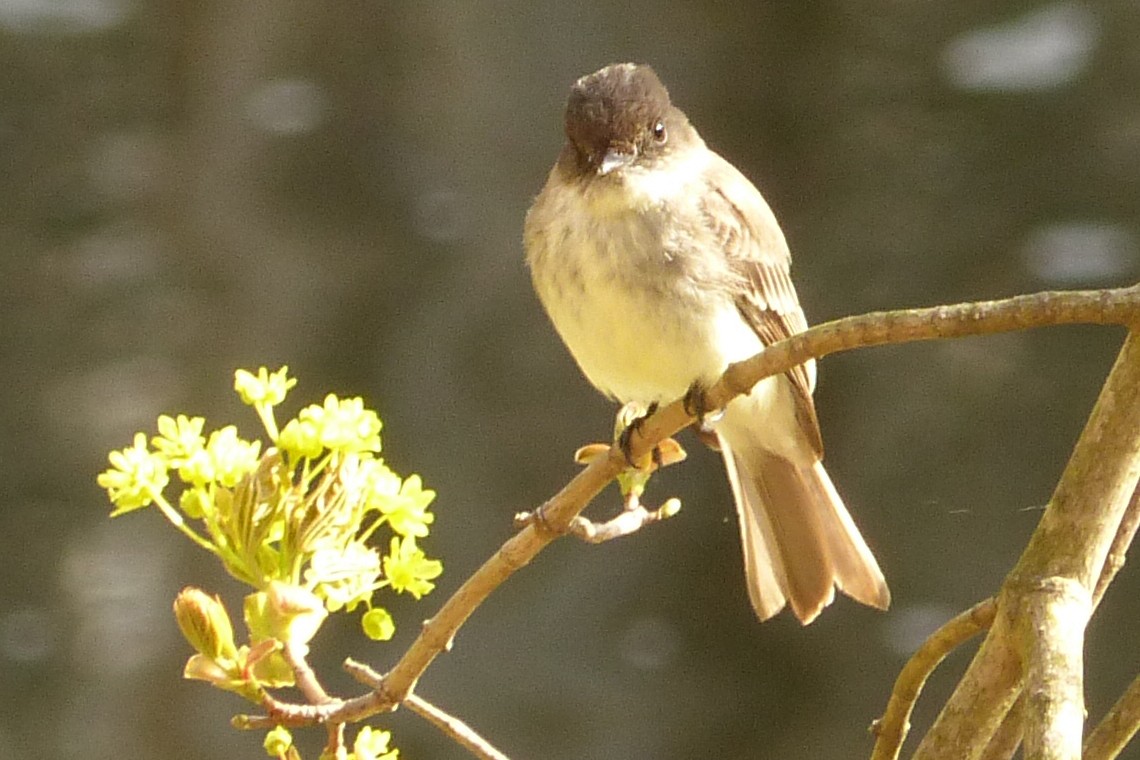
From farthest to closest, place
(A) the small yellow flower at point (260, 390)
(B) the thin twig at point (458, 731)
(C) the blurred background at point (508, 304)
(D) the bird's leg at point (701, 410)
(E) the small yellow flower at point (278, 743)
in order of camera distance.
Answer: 1. (C) the blurred background at point (508, 304)
2. (D) the bird's leg at point (701, 410)
3. (B) the thin twig at point (458, 731)
4. (A) the small yellow flower at point (260, 390)
5. (E) the small yellow flower at point (278, 743)

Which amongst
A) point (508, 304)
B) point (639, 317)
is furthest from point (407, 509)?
point (508, 304)

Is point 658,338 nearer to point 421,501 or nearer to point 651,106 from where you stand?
point 651,106

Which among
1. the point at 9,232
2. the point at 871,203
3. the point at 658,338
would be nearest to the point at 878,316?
the point at 658,338

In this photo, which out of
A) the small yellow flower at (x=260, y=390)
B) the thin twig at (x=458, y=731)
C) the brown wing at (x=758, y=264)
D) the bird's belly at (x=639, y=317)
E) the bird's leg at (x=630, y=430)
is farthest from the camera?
the brown wing at (x=758, y=264)

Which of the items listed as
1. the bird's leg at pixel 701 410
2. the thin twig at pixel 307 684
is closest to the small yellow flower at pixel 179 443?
the thin twig at pixel 307 684

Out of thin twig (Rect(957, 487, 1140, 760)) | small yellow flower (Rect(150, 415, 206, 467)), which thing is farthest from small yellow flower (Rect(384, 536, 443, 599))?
thin twig (Rect(957, 487, 1140, 760))

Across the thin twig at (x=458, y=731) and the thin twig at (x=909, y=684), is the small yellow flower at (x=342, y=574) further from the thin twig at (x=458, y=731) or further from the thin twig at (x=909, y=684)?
the thin twig at (x=909, y=684)

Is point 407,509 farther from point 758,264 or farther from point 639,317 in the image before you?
point 758,264
